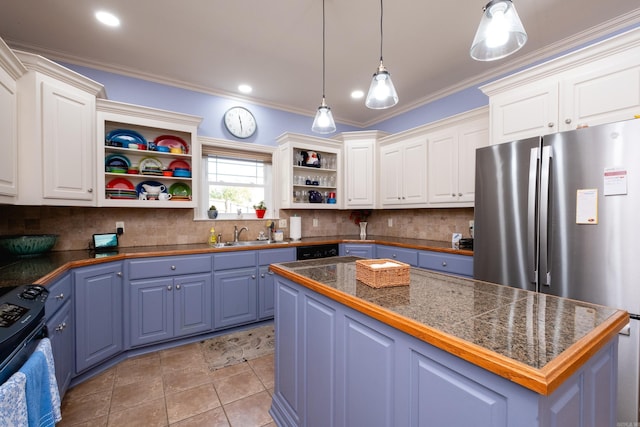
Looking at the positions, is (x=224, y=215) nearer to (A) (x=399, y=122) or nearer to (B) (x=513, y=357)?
(A) (x=399, y=122)

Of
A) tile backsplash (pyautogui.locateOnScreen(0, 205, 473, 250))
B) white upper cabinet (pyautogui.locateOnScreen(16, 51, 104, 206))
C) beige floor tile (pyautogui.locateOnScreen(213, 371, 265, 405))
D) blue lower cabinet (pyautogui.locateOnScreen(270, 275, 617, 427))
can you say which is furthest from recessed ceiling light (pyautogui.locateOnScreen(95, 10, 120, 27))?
beige floor tile (pyautogui.locateOnScreen(213, 371, 265, 405))

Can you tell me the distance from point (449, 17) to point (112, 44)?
9.52 ft

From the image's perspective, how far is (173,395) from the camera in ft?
6.60

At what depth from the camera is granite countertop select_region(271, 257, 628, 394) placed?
25.9 inches

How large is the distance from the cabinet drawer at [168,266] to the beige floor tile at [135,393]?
85 centimetres

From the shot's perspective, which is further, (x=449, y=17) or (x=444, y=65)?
(x=444, y=65)

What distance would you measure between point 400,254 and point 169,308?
8.21 ft

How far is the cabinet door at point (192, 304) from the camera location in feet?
8.80

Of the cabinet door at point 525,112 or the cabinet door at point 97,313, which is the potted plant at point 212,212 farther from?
the cabinet door at point 525,112

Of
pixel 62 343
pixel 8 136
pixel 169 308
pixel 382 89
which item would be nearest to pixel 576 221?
pixel 382 89

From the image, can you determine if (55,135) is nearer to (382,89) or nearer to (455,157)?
(382,89)

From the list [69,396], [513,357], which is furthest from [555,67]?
[69,396]

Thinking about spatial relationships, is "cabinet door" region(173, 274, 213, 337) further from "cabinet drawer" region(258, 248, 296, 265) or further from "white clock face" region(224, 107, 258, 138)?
"white clock face" region(224, 107, 258, 138)

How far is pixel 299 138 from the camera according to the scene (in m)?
3.77
